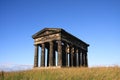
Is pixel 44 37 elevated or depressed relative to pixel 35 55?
elevated

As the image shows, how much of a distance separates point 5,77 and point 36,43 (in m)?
23.2

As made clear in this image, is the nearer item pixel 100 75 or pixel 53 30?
pixel 100 75

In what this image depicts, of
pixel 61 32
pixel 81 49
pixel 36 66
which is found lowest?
pixel 36 66

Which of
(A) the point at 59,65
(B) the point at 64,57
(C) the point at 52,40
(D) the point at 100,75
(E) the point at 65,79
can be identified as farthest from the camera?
(B) the point at 64,57

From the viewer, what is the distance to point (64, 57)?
133 ft

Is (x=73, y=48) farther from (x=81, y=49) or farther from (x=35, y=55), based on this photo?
(x=35, y=55)

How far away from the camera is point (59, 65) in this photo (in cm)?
3122

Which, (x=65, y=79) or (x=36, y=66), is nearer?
(x=65, y=79)

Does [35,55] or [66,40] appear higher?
[66,40]

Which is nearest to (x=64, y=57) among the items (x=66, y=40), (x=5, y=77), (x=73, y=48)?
(x=73, y=48)

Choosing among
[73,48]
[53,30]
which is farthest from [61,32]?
[73,48]

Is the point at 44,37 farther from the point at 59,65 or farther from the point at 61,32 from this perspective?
the point at 59,65

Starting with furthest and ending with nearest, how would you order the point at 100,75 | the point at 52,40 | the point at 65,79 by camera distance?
the point at 52,40 → the point at 100,75 → the point at 65,79

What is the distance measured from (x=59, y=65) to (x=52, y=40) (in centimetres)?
495
